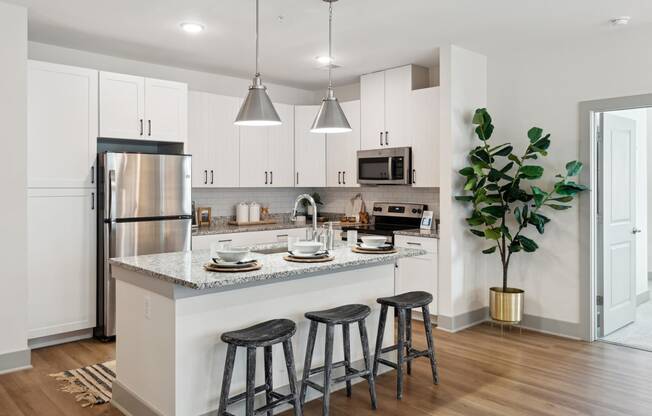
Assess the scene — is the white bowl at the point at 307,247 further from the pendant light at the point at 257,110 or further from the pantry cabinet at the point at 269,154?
the pantry cabinet at the point at 269,154

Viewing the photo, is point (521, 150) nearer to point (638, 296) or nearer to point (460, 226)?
point (460, 226)

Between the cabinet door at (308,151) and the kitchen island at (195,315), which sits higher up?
the cabinet door at (308,151)

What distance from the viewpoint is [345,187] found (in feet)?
21.6

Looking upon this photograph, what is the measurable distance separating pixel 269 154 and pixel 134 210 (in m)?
1.98

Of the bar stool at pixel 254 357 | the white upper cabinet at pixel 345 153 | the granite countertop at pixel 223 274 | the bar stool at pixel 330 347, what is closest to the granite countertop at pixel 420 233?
the white upper cabinet at pixel 345 153

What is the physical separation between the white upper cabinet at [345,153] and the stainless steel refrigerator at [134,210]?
2044mm

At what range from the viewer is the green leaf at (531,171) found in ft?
14.8

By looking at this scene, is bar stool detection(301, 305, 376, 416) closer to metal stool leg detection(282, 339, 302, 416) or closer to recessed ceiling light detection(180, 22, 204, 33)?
metal stool leg detection(282, 339, 302, 416)

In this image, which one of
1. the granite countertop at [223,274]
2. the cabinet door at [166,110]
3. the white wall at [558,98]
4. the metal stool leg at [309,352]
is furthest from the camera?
the cabinet door at [166,110]

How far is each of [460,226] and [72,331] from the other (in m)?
3.68

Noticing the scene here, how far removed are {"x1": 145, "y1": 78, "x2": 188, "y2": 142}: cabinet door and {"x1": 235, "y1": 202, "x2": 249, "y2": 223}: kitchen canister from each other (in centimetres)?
123

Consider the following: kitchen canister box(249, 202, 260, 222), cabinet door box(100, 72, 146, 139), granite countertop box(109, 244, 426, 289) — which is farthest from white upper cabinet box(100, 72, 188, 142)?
granite countertop box(109, 244, 426, 289)

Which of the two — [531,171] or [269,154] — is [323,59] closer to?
[269,154]

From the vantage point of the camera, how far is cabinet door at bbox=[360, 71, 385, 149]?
573 centimetres
